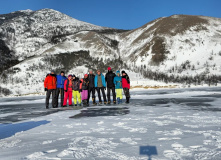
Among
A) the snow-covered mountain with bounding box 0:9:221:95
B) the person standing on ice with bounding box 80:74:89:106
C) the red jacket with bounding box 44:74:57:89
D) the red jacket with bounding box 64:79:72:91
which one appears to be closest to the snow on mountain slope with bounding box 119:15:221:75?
the snow-covered mountain with bounding box 0:9:221:95

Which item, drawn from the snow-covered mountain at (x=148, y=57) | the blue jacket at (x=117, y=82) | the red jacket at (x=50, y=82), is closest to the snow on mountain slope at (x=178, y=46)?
the snow-covered mountain at (x=148, y=57)

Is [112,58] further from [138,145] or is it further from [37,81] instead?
[138,145]

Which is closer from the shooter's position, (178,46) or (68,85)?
(68,85)

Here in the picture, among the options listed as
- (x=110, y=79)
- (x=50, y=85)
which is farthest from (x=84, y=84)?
(x=50, y=85)

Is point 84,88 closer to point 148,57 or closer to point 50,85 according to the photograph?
point 50,85

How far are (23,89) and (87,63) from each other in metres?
54.6

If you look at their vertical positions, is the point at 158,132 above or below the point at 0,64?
below

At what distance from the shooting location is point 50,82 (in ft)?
41.0

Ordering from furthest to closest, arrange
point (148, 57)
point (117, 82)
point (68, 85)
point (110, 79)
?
1. point (148, 57)
2. point (110, 79)
3. point (117, 82)
4. point (68, 85)

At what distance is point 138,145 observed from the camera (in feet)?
12.8

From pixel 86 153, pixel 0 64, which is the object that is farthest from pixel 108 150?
pixel 0 64

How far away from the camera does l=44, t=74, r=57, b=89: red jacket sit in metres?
12.4

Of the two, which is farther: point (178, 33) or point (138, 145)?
point (178, 33)

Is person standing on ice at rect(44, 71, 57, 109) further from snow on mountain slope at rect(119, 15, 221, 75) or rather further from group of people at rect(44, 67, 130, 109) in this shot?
snow on mountain slope at rect(119, 15, 221, 75)
